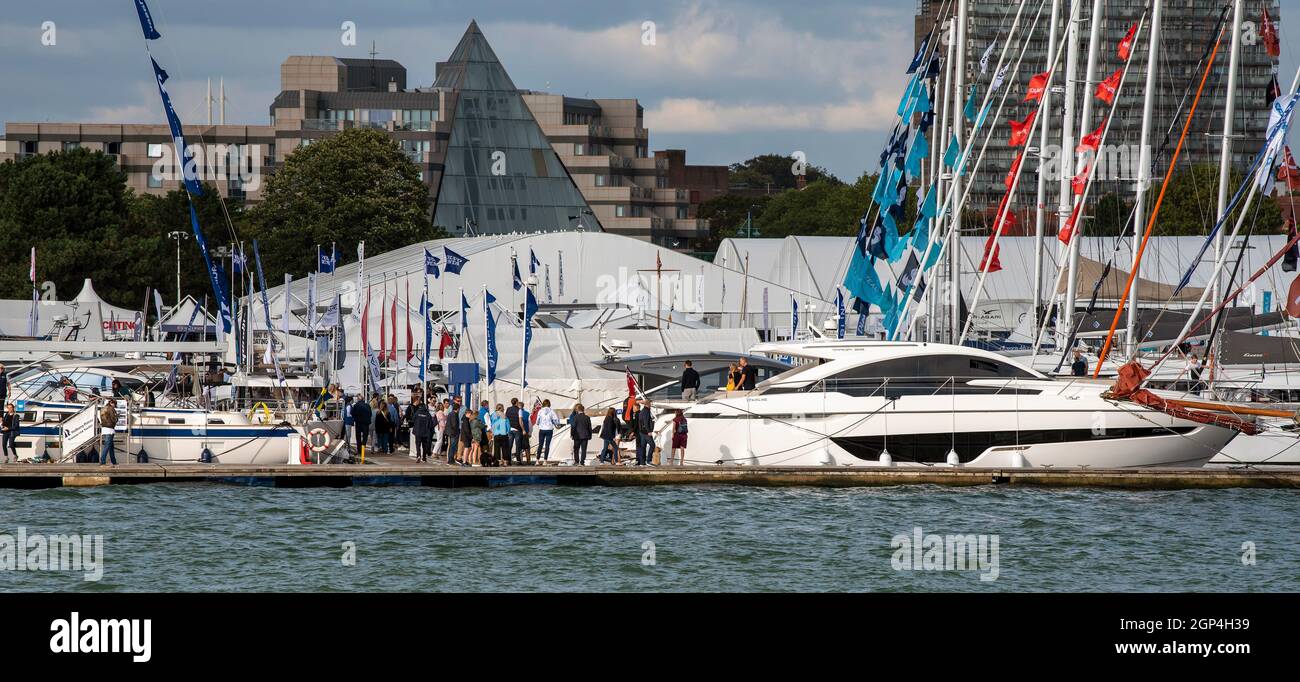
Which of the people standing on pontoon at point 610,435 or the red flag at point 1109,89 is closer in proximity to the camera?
the people standing on pontoon at point 610,435

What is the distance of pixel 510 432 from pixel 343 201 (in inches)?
2421

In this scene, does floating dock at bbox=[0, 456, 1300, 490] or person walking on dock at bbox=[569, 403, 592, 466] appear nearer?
floating dock at bbox=[0, 456, 1300, 490]

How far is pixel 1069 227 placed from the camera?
37000 mm

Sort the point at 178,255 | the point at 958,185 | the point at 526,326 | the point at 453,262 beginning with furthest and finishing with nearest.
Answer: the point at 178,255, the point at 453,262, the point at 958,185, the point at 526,326

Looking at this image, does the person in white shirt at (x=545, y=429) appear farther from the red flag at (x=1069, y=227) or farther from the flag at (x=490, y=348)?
the red flag at (x=1069, y=227)

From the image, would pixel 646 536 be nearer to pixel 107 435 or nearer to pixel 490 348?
pixel 490 348

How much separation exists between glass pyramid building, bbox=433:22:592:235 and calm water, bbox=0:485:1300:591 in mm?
86787

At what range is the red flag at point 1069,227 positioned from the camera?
36250 mm

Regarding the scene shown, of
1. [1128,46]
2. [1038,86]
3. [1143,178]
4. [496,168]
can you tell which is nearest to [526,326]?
[1038,86]

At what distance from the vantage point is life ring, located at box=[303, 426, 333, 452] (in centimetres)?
3228

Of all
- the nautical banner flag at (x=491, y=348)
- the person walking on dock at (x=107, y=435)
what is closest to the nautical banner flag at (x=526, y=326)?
the nautical banner flag at (x=491, y=348)

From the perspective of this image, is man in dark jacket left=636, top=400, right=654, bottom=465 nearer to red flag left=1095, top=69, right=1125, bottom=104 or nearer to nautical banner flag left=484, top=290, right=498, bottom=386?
nautical banner flag left=484, top=290, right=498, bottom=386

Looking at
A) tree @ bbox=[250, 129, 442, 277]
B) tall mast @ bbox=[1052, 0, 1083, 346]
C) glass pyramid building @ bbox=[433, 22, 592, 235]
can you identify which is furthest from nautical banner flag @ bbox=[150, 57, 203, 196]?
glass pyramid building @ bbox=[433, 22, 592, 235]

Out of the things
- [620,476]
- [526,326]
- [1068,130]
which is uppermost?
[1068,130]
